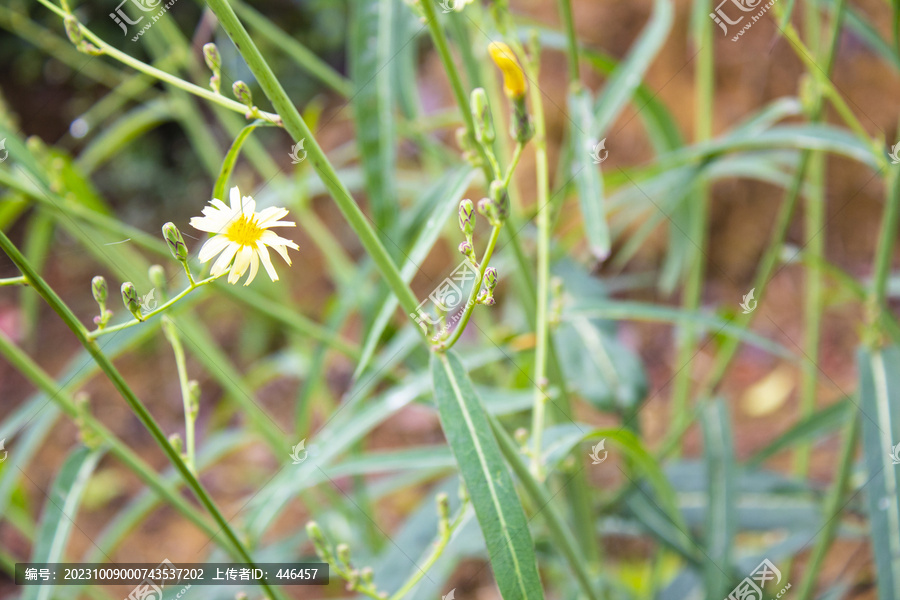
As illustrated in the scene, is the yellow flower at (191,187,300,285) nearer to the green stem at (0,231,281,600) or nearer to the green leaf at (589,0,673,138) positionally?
the green stem at (0,231,281,600)

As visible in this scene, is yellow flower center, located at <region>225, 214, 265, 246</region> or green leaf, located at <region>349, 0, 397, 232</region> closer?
yellow flower center, located at <region>225, 214, 265, 246</region>

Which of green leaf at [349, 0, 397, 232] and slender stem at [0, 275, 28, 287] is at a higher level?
green leaf at [349, 0, 397, 232]

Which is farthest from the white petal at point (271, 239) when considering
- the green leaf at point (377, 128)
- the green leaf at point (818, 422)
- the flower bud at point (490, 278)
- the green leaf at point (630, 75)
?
the green leaf at point (818, 422)

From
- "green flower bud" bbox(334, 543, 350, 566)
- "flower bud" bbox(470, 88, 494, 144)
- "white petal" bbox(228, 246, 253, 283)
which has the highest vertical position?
"flower bud" bbox(470, 88, 494, 144)

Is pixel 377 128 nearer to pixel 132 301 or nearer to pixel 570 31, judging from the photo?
pixel 570 31

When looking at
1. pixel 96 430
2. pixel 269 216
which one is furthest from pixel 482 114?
pixel 96 430

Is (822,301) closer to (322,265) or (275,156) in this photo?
(322,265)

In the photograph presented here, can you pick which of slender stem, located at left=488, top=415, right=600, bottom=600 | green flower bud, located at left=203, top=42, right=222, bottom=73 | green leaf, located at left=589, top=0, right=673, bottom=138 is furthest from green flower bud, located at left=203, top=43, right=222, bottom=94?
green leaf, located at left=589, top=0, right=673, bottom=138
